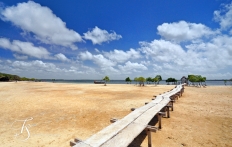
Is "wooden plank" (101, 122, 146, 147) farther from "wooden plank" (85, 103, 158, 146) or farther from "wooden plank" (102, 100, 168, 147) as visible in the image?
"wooden plank" (85, 103, 158, 146)

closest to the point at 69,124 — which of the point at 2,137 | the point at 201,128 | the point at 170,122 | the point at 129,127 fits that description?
the point at 2,137

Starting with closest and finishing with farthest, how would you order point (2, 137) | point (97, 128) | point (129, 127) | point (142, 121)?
point (129, 127) < point (142, 121) < point (2, 137) < point (97, 128)

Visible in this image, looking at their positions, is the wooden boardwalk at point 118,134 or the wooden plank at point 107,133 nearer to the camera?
the wooden boardwalk at point 118,134

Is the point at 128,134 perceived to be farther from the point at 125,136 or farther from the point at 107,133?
the point at 107,133

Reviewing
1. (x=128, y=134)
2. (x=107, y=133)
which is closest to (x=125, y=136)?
(x=128, y=134)

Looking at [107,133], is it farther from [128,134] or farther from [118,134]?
[128,134]

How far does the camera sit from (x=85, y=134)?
634 cm

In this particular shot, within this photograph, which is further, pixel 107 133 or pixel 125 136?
pixel 107 133

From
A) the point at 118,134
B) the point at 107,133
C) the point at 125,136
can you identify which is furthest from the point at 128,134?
the point at 107,133

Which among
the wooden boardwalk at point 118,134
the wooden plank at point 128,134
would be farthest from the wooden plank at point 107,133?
the wooden plank at point 128,134

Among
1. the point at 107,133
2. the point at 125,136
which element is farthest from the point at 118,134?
the point at 107,133

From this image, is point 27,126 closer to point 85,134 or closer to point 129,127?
point 85,134

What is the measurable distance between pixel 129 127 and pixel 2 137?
5.75 m

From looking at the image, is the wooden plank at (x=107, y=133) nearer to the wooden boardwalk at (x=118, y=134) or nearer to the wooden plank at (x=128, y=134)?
the wooden boardwalk at (x=118, y=134)
